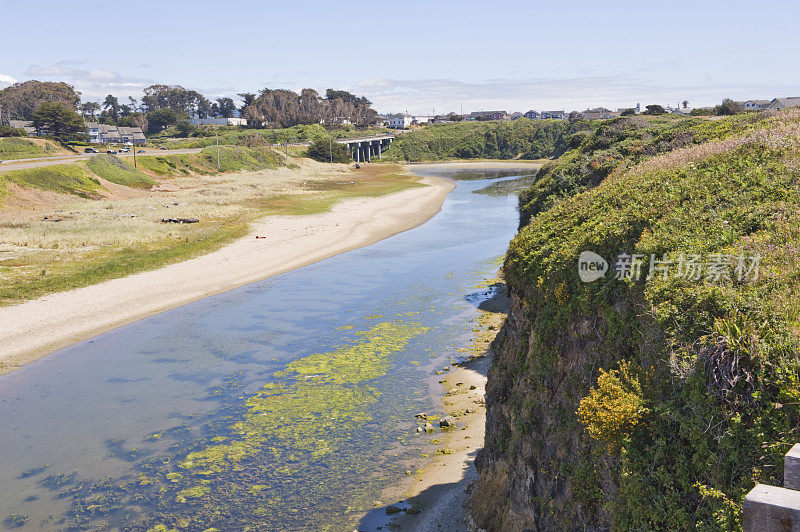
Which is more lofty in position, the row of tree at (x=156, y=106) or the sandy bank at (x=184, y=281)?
the row of tree at (x=156, y=106)

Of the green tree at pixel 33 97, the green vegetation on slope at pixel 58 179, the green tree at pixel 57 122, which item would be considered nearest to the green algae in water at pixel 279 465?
the green vegetation on slope at pixel 58 179

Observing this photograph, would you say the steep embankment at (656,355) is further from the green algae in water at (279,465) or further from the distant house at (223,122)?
the distant house at (223,122)

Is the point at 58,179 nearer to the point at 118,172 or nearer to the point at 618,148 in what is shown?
the point at 118,172

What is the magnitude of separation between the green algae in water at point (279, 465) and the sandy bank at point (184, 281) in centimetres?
1006

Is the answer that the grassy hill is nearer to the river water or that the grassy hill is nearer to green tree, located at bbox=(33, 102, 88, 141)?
green tree, located at bbox=(33, 102, 88, 141)

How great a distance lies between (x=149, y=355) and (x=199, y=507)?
11.6m

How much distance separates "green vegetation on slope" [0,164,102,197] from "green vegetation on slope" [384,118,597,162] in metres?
104

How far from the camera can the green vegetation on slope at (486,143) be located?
6570 inches

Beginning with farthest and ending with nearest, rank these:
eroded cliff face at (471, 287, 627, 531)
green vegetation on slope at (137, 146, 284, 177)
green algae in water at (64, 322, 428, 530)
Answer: green vegetation on slope at (137, 146, 284, 177) < green algae in water at (64, 322, 428, 530) < eroded cliff face at (471, 287, 627, 531)

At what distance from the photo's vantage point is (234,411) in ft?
62.1

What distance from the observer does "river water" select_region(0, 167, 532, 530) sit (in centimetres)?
1417

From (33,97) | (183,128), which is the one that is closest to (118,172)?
(183,128)

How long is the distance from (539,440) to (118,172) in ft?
249

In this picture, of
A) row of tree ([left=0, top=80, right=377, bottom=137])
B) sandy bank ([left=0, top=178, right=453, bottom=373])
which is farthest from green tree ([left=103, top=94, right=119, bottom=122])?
sandy bank ([left=0, top=178, right=453, bottom=373])
